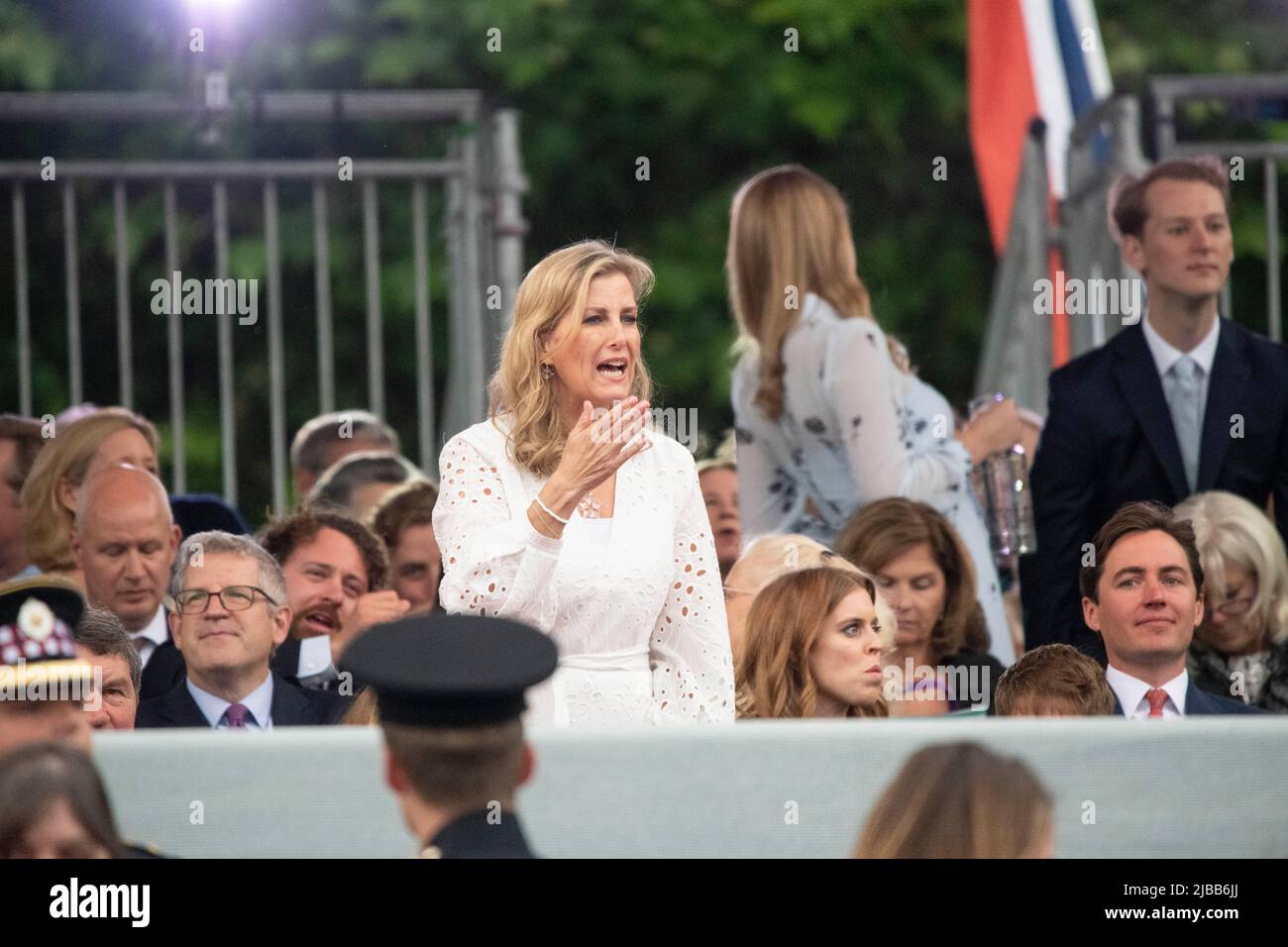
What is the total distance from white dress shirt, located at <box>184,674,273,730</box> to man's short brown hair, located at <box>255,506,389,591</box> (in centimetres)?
70

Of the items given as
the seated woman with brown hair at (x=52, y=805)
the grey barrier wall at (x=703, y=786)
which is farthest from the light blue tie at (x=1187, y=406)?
the seated woman with brown hair at (x=52, y=805)

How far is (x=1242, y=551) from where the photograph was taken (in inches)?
220

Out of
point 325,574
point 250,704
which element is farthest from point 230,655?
point 325,574

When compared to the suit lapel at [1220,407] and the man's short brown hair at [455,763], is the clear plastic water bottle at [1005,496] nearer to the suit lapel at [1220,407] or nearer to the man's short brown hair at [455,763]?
the suit lapel at [1220,407]

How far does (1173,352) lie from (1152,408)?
18 cm

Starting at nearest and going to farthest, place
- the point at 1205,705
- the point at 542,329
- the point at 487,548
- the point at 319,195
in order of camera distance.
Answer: the point at 487,548 → the point at 542,329 → the point at 1205,705 → the point at 319,195

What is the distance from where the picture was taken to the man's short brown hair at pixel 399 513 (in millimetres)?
6336

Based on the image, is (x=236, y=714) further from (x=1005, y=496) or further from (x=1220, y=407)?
(x=1220, y=407)

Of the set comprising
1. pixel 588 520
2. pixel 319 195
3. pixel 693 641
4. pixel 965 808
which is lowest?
pixel 965 808

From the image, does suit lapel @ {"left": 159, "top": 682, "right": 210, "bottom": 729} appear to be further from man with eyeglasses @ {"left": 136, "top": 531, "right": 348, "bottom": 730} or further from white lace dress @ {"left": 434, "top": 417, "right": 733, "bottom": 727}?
white lace dress @ {"left": 434, "top": 417, "right": 733, "bottom": 727}

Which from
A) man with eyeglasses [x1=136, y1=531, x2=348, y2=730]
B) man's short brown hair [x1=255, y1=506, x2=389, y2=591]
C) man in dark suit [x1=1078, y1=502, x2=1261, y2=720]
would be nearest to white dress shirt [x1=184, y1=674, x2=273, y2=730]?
man with eyeglasses [x1=136, y1=531, x2=348, y2=730]

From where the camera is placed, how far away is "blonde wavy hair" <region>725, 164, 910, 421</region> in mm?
5906

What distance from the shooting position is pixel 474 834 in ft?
9.89

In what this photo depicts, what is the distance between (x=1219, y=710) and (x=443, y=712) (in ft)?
8.17
